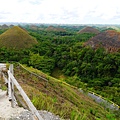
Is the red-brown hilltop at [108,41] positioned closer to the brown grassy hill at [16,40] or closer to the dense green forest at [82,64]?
the dense green forest at [82,64]

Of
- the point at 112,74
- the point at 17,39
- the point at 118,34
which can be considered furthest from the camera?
the point at 17,39

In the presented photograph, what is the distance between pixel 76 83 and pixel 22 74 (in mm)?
9949

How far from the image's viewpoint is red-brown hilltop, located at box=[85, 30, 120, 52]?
30852 mm

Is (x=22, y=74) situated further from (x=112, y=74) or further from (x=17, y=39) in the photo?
(x=17, y=39)

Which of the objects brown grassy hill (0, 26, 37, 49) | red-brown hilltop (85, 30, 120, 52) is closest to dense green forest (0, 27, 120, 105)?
red-brown hilltop (85, 30, 120, 52)

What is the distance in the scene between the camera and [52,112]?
5.22 m

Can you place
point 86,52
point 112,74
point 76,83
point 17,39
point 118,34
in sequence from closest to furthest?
1. point 76,83
2. point 112,74
3. point 86,52
4. point 118,34
5. point 17,39

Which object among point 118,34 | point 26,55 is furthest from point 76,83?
point 118,34

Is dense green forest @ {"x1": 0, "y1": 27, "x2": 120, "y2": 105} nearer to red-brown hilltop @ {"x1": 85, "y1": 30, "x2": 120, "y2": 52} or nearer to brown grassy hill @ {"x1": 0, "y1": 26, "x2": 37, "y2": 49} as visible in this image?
red-brown hilltop @ {"x1": 85, "y1": 30, "x2": 120, "y2": 52}

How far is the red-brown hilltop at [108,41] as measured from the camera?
30.9 meters

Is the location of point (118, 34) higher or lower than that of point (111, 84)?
higher

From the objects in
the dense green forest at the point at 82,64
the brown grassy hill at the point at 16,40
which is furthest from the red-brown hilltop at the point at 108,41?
the brown grassy hill at the point at 16,40

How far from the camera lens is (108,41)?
33562 millimetres

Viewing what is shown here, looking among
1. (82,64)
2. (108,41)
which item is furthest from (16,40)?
Result: (108,41)
